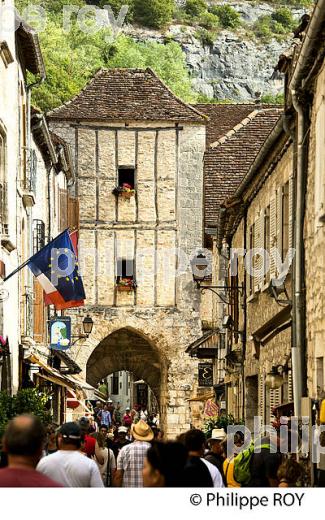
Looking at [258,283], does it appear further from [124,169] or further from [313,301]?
[124,169]

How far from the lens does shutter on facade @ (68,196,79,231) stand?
3922 cm

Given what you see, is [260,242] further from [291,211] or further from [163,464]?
[163,464]

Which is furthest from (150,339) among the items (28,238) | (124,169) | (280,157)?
(280,157)

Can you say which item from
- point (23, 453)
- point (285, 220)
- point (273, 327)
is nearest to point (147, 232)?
point (273, 327)

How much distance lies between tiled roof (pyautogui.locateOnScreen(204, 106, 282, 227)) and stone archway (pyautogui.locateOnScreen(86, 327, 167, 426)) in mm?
6197

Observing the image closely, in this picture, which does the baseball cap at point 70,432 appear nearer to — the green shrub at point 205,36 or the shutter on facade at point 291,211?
the shutter on facade at point 291,211

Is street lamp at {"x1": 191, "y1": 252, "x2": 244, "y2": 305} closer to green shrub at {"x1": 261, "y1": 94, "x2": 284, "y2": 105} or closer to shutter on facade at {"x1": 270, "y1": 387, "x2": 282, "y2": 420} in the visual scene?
shutter on facade at {"x1": 270, "y1": 387, "x2": 282, "y2": 420}

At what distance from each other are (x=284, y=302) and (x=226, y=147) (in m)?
26.4

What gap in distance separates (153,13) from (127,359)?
3296 inches

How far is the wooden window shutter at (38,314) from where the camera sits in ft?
90.6

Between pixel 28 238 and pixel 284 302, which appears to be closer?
pixel 284 302

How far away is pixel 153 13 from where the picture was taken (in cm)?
12544

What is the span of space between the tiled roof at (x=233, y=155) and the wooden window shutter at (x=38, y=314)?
11.7 meters

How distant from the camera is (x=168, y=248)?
42438 mm
